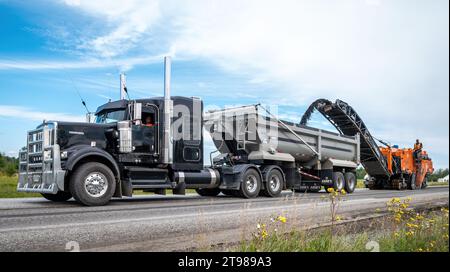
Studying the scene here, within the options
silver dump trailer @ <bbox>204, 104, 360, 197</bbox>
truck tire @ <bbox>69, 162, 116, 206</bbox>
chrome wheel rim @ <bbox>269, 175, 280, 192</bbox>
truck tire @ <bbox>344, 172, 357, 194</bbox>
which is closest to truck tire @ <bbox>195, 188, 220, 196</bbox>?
silver dump trailer @ <bbox>204, 104, 360, 197</bbox>

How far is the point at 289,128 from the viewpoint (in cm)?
1567

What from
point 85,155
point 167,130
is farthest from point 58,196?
point 167,130

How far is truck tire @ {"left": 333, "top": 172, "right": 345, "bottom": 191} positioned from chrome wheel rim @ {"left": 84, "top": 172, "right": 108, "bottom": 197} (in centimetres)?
1141

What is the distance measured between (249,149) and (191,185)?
11.1 ft

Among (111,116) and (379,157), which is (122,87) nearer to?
(111,116)

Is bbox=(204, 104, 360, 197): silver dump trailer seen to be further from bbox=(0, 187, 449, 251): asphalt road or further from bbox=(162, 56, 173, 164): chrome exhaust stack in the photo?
bbox=(0, 187, 449, 251): asphalt road

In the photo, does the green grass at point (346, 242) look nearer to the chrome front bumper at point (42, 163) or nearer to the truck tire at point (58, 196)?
the chrome front bumper at point (42, 163)

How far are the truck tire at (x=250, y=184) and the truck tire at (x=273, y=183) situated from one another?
0.38m

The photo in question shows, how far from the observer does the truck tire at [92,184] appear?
9.05 m

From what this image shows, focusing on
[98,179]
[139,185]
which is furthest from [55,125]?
[139,185]

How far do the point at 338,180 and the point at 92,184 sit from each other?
12.2 metres

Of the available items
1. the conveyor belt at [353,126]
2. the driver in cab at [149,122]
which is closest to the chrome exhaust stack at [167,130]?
Answer: the driver in cab at [149,122]

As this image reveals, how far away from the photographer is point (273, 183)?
14656 mm

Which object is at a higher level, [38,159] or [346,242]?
[38,159]
